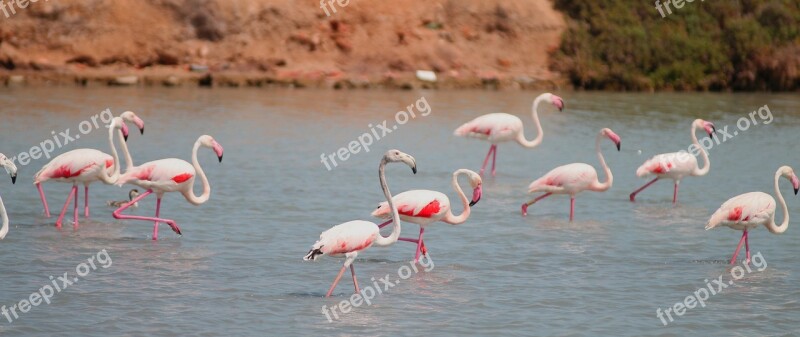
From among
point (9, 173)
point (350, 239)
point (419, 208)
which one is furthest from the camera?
point (419, 208)

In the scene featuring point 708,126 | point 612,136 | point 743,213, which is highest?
point 708,126

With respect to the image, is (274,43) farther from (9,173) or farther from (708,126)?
(9,173)

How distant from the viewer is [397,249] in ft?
35.1

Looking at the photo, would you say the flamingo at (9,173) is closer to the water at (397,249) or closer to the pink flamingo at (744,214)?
the water at (397,249)

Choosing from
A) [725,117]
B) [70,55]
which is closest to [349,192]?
[725,117]

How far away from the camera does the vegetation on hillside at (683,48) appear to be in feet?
98.4

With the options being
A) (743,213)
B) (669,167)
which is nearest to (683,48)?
(669,167)

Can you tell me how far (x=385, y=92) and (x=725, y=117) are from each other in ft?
26.4

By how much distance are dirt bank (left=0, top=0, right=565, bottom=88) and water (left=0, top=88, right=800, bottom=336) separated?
333 inches

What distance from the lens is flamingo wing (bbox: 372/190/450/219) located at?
390 inches

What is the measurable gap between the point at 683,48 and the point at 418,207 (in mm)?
22480

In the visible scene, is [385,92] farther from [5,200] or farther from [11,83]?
[5,200]

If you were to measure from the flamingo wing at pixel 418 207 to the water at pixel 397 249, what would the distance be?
1.45ft

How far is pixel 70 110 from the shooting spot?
2147 cm
